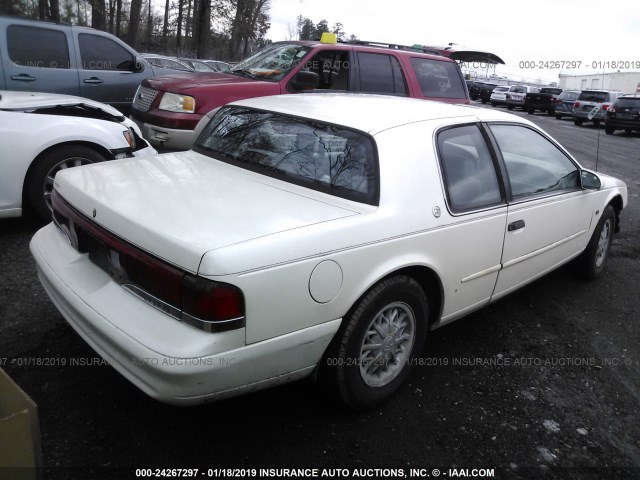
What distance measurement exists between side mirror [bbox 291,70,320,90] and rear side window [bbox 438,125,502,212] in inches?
142

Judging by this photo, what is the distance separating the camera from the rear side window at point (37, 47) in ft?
23.6

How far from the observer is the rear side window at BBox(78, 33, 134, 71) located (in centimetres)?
773

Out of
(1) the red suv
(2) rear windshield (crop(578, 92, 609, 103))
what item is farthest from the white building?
(1) the red suv

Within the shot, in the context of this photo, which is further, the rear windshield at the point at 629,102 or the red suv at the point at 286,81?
the rear windshield at the point at 629,102

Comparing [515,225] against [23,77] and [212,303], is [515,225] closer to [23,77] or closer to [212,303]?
[212,303]

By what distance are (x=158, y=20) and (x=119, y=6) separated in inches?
656

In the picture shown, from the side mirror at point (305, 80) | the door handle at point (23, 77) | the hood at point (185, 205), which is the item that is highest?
the side mirror at point (305, 80)

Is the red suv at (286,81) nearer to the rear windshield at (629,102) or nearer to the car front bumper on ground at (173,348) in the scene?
the car front bumper on ground at (173,348)

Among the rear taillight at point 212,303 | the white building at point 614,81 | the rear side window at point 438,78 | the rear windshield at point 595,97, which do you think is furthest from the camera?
the white building at point 614,81

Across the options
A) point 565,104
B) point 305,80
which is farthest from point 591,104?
point 305,80

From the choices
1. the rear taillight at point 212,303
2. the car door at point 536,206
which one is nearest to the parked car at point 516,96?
the car door at point 536,206

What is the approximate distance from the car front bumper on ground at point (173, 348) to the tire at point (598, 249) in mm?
3143

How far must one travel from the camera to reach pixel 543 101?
28.6 meters

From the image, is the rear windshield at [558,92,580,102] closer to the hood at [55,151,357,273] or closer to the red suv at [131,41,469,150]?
the red suv at [131,41,469,150]
